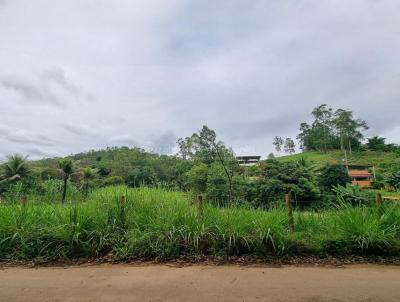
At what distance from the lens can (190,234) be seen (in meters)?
5.35

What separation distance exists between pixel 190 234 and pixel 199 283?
3.93 feet

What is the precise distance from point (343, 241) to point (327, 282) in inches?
51.0

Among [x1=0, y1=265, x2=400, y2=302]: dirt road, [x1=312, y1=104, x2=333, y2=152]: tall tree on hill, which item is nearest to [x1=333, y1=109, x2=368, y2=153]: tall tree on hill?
[x1=312, y1=104, x2=333, y2=152]: tall tree on hill

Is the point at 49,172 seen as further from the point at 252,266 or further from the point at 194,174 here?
the point at 252,266

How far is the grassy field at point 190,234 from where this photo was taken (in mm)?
5234

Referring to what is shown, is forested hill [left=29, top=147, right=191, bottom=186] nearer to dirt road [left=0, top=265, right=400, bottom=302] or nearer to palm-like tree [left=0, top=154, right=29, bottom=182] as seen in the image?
palm-like tree [left=0, top=154, right=29, bottom=182]

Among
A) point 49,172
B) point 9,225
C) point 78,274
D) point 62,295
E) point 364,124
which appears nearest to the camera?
point 62,295

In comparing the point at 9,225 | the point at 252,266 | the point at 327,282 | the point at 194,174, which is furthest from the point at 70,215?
the point at 194,174

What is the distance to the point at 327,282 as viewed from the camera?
13.9 feet

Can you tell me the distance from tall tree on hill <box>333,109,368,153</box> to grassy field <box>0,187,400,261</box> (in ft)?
207

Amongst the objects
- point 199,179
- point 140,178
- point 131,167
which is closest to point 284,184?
point 199,179

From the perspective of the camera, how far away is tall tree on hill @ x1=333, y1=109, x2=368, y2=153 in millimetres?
63112

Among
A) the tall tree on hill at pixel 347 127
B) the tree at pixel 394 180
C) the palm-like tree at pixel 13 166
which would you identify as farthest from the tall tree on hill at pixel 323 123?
the palm-like tree at pixel 13 166

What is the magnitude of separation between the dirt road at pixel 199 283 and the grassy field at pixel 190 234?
405 mm
